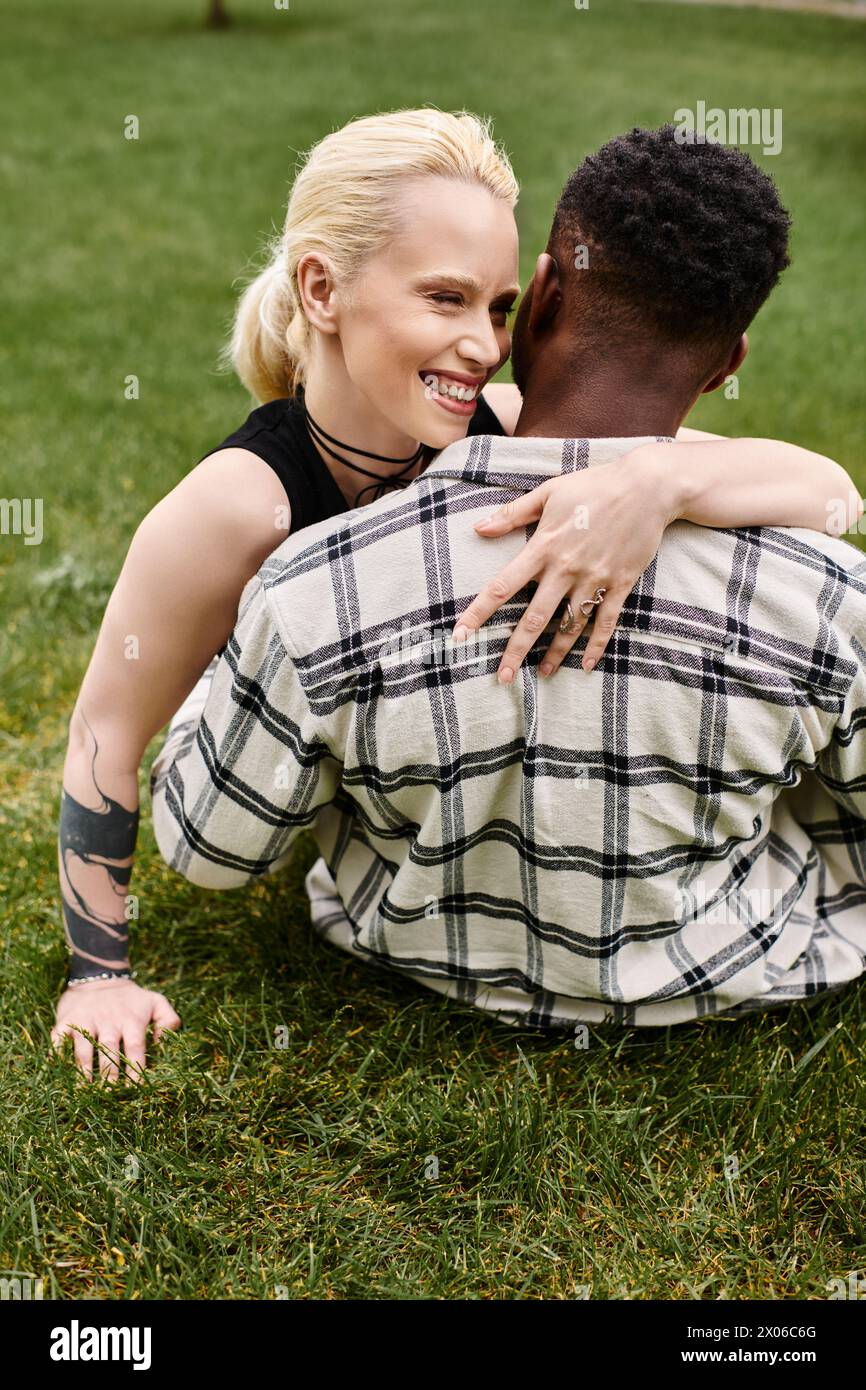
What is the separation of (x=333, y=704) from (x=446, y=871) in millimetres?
396

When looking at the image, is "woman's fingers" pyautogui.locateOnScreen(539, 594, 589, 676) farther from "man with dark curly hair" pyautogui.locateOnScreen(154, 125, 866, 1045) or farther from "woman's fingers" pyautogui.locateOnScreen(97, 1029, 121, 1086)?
"woman's fingers" pyautogui.locateOnScreen(97, 1029, 121, 1086)

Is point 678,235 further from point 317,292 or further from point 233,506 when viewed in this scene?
point 233,506

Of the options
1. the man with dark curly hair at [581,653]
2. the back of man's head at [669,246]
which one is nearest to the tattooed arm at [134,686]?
the man with dark curly hair at [581,653]

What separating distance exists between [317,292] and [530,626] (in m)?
0.81

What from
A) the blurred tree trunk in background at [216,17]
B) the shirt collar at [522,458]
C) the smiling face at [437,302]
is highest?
the blurred tree trunk in background at [216,17]

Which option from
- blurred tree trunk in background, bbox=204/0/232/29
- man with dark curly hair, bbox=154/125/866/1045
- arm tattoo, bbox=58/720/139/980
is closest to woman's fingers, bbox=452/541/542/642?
man with dark curly hair, bbox=154/125/866/1045

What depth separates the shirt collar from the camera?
1.87 metres

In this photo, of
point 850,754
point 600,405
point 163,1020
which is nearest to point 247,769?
point 163,1020

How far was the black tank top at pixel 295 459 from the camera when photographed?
7.32 feet

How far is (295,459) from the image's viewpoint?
7.43ft

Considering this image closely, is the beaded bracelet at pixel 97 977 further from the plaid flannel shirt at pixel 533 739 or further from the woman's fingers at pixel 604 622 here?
the woman's fingers at pixel 604 622

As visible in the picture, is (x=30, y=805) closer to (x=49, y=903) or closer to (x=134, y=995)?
(x=49, y=903)

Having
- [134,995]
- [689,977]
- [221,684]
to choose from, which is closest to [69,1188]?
[134,995]

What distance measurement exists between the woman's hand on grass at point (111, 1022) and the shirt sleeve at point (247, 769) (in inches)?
14.6
